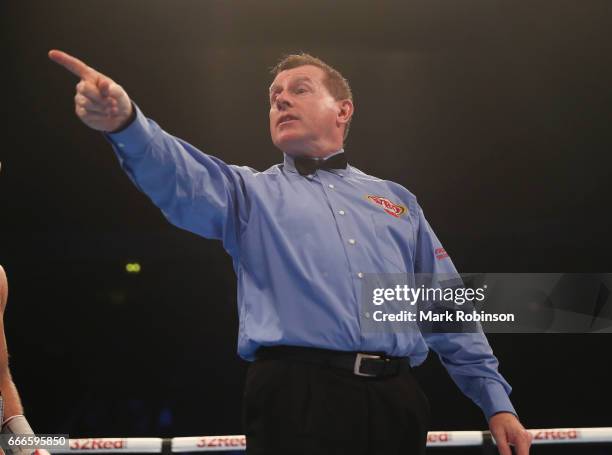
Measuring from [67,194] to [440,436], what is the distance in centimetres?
278

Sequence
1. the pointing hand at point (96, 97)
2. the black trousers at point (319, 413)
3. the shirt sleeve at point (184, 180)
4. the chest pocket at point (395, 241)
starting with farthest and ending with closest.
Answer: the chest pocket at point (395, 241), the black trousers at point (319, 413), the shirt sleeve at point (184, 180), the pointing hand at point (96, 97)

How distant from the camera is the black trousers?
1.55m

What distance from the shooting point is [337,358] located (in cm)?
161

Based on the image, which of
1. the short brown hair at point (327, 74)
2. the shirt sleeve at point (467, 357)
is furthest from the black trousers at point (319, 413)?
the short brown hair at point (327, 74)

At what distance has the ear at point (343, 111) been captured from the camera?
2.17 metres

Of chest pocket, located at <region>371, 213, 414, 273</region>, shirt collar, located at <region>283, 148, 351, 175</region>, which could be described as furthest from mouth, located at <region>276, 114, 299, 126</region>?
chest pocket, located at <region>371, 213, 414, 273</region>

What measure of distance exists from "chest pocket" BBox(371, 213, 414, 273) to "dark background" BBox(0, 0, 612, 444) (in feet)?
6.04

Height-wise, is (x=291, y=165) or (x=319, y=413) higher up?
(x=291, y=165)

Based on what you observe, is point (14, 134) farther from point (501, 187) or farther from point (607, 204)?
point (607, 204)

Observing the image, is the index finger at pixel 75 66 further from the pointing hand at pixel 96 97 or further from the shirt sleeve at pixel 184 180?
the shirt sleeve at pixel 184 180

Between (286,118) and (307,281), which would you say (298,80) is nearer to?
(286,118)

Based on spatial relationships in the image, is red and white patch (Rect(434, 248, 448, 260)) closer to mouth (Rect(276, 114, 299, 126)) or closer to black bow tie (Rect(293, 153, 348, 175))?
black bow tie (Rect(293, 153, 348, 175))

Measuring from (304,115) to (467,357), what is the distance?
0.91m

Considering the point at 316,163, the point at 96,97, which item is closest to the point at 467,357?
the point at 316,163
